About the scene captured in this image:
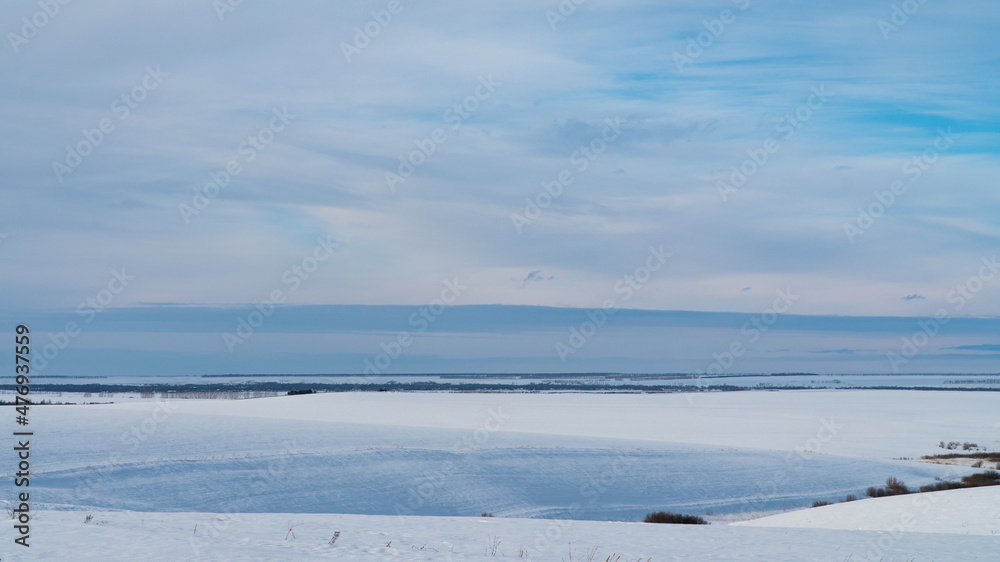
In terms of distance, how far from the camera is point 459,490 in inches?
1005

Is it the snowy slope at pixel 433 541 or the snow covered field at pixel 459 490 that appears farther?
the snow covered field at pixel 459 490

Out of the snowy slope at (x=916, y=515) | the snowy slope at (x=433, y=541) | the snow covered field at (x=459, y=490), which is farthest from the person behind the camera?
the snowy slope at (x=916, y=515)

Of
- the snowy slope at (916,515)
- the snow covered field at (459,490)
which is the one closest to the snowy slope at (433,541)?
the snow covered field at (459,490)

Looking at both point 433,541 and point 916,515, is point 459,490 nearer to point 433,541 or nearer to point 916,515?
Answer: point 916,515

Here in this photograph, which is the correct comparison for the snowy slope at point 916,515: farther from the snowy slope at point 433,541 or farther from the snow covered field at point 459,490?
the snowy slope at point 433,541

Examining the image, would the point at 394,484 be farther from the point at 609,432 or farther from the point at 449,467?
the point at 609,432

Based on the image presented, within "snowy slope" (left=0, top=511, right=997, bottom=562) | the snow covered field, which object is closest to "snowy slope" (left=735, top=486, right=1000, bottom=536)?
the snow covered field

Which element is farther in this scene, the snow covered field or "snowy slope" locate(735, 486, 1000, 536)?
"snowy slope" locate(735, 486, 1000, 536)

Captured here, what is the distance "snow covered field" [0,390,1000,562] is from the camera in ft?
40.1

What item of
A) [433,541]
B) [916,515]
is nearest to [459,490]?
[916,515]

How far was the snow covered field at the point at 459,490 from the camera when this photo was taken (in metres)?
12.2

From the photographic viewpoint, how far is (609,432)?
46.1m

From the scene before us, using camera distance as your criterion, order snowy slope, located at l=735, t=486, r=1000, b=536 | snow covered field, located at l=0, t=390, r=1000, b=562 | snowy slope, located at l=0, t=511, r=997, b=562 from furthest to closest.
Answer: snowy slope, located at l=735, t=486, r=1000, b=536, snow covered field, located at l=0, t=390, r=1000, b=562, snowy slope, located at l=0, t=511, r=997, b=562

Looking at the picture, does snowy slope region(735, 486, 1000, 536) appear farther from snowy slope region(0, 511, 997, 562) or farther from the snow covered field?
snowy slope region(0, 511, 997, 562)
